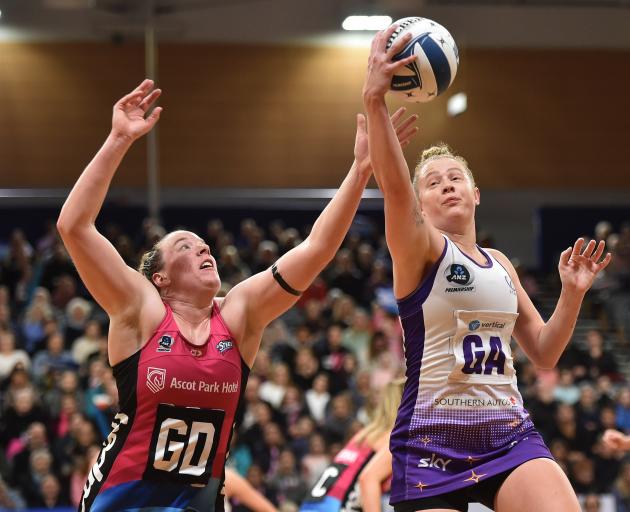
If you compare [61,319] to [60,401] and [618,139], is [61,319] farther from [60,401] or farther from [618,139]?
[618,139]

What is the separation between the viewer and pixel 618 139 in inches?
778

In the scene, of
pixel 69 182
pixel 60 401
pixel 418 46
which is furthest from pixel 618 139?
pixel 418 46

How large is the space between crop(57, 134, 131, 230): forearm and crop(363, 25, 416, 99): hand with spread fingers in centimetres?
100

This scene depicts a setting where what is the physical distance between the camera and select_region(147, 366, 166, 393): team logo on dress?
12.8 ft

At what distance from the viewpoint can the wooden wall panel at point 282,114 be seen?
61.9ft

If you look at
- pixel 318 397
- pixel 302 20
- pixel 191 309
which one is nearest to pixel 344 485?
pixel 191 309

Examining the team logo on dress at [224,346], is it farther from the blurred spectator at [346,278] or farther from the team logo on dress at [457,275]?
the blurred spectator at [346,278]

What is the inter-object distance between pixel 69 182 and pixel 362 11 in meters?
6.28

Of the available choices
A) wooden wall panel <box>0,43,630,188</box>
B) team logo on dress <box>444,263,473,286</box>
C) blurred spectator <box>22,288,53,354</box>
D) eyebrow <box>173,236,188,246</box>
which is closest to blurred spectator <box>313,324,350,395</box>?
blurred spectator <box>22,288,53,354</box>

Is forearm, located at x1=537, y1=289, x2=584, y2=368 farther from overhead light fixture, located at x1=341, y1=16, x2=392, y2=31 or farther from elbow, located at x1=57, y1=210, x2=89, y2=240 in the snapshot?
overhead light fixture, located at x1=341, y1=16, x2=392, y2=31

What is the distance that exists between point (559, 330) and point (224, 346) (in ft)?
4.75

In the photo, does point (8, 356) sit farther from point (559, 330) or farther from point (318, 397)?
point (559, 330)

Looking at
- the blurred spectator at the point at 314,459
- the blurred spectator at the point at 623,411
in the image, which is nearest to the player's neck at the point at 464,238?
the blurred spectator at the point at 314,459

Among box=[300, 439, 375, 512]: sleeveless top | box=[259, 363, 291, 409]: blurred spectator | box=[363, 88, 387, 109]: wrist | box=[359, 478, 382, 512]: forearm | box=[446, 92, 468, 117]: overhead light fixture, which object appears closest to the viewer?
box=[363, 88, 387, 109]: wrist
